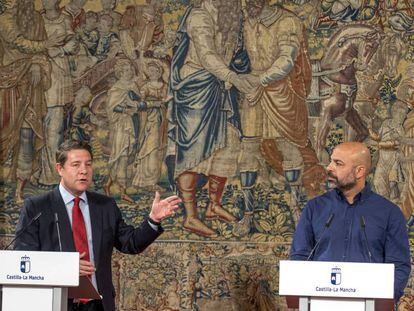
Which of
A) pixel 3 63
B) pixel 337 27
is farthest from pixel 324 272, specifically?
pixel 3 63

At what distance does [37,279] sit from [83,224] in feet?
2.59

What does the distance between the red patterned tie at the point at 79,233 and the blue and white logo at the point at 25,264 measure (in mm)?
630

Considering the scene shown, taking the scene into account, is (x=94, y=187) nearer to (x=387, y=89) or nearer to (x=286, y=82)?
(x=286, y=82)

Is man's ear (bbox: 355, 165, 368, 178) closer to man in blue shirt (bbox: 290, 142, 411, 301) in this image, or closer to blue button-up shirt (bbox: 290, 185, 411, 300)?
man in blue shirt (bbox: 290, 142, 411, 301)

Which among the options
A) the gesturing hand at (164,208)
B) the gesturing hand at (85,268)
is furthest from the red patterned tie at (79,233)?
the gesturing hand at (164,208)

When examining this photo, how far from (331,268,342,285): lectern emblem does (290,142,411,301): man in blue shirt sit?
97cm

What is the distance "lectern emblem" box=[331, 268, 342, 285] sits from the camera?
673 centimetres

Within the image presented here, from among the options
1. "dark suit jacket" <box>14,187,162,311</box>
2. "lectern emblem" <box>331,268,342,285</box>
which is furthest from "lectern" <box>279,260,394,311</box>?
"dark suit jacket" <box>14,187,162,311</box>

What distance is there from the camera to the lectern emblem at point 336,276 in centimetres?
673

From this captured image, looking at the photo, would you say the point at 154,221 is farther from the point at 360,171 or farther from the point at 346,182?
the point at 360,171

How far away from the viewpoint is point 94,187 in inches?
416

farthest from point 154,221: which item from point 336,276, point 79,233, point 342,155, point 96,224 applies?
point 342,155

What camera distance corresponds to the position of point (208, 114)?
10492 millimetres

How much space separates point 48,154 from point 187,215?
5.10 ft
